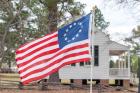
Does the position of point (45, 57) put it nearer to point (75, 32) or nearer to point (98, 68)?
point (75, 32)

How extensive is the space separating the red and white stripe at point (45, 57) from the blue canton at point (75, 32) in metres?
0.13

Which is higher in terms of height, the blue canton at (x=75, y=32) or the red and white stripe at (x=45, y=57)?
the blue canton at (x=75, y=32)

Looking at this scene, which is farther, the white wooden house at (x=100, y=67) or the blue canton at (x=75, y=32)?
the white wooden house at (x=100, y=67)

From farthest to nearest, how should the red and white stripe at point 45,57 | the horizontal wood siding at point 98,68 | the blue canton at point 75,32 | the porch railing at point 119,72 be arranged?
the porch railing at point 119,72, the horizontal wood siding at point 98,68, the red and white stripe at point 45,57, the blue canton at point 75,32

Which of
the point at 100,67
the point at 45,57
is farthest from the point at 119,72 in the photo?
the point at 45,57

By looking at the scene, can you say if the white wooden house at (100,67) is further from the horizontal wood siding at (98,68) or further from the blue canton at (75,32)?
the blue canton at (75,32)

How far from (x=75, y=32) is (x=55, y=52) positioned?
871 millimetres

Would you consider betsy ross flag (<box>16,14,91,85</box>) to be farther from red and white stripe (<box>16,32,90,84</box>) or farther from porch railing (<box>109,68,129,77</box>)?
porch railing (<box>109,68,129,77</box>)

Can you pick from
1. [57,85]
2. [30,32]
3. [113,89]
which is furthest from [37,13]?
[113,89]

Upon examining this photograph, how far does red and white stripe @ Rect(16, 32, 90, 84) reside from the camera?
43.4 ft

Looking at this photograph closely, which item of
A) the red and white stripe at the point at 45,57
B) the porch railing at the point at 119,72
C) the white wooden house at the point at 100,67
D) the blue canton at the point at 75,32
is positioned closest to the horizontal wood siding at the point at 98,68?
the white wooden house at the point at 100,67

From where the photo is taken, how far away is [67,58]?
13.3 m

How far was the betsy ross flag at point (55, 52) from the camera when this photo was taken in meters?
13.1

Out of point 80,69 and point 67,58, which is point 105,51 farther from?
point 67,58
